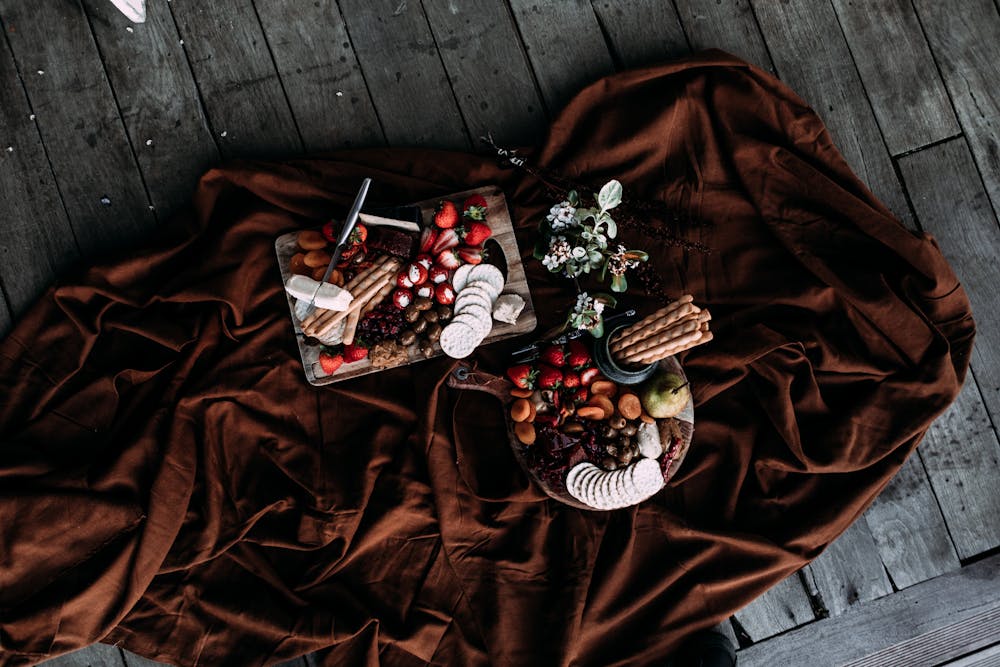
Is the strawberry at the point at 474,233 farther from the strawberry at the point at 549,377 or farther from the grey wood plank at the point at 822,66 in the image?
the grey wood plank at the point at 822,66

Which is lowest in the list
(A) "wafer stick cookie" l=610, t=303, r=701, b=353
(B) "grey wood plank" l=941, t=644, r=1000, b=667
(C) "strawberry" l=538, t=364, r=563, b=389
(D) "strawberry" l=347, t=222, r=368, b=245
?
(B) "grey wood plank" l=941, t=644, r=1000, b=667

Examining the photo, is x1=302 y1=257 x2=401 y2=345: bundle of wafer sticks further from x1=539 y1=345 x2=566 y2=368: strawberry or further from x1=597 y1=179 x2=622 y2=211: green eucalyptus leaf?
x1=597 y1=179 x2=622 y2=211: green eucalyptus leaf

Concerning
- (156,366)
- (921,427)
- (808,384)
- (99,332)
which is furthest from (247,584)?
(921,427)

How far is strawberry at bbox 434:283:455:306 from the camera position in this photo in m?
2.37

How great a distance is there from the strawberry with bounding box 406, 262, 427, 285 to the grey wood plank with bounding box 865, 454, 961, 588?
2.00 metres

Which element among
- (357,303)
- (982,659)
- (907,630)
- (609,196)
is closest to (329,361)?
(357,303)

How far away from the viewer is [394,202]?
8.41 feet

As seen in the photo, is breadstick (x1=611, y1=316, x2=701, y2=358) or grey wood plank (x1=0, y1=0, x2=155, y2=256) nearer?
breadstick (x1=611, y1=316, x2=701, y2=358)

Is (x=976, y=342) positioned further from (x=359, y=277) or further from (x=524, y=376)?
(x=359, y=277)

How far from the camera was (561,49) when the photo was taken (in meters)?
2.75

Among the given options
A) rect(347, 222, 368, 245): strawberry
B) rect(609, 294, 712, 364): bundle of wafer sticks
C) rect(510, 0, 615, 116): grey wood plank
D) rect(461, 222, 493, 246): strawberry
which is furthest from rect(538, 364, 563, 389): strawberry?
rect(510, 0, 615, 116): grey wood plank

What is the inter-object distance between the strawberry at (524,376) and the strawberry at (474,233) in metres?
0.47

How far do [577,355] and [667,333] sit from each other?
333mm

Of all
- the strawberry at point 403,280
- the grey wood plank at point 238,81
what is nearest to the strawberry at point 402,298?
the strawberry at point 403,280
